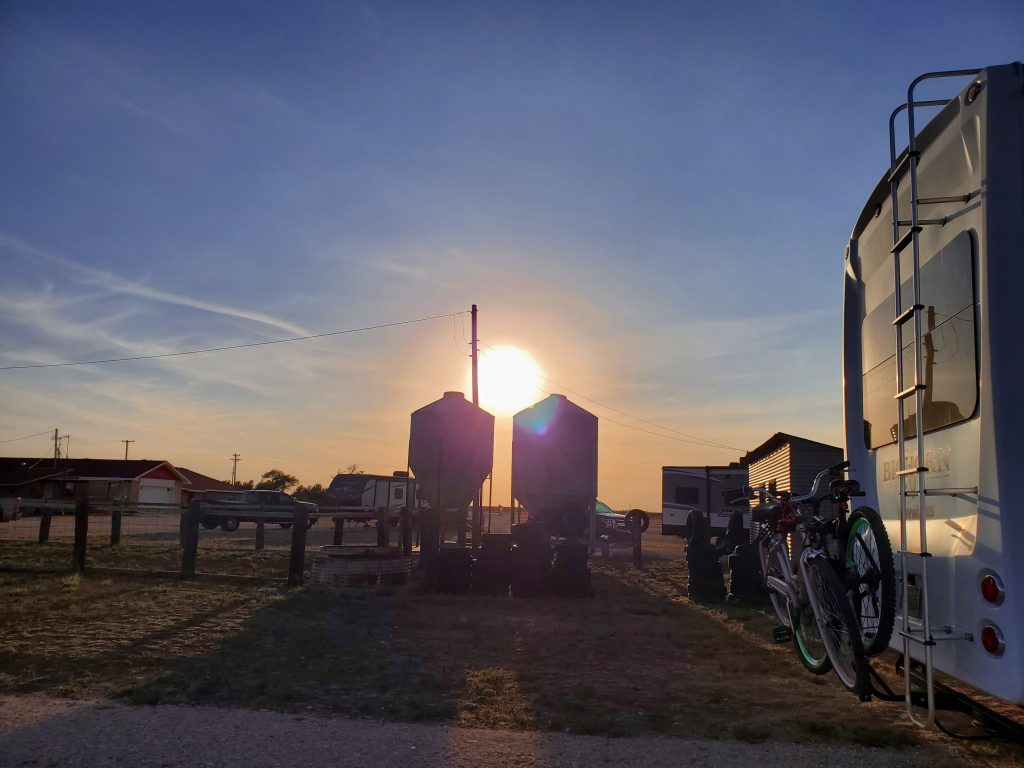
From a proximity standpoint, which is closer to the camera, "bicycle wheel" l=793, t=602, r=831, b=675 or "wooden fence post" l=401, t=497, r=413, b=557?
"bicycle wheel" l=793, t=602, r=831, b=675

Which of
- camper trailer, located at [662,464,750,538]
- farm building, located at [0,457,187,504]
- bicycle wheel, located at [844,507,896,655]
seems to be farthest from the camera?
farm building, located at [0,457,187,504]

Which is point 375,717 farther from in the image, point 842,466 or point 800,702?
point 842,466

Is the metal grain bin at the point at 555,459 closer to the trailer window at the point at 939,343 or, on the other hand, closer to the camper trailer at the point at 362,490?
the trailer window at the point at 939,343

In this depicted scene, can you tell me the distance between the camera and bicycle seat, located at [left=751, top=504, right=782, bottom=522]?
5.75 meters

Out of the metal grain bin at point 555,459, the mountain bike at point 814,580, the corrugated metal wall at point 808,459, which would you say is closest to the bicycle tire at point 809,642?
the mountain bike at point 814,580

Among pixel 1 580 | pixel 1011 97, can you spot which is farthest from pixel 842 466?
pixel 1 580

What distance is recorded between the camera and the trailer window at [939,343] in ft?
14.0

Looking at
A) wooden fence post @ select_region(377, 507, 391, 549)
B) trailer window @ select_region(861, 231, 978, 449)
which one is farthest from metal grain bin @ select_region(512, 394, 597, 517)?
trailer window @ select_region(861, 231, 978, 449)

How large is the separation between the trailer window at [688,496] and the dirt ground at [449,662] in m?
19.8

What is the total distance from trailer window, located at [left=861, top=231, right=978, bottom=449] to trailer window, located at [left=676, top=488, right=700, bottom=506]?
26.2 metres

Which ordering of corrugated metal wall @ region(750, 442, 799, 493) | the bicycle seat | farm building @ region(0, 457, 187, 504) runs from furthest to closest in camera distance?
farm building @ region(0, 457, 187, 504) < corrugated metal wall @ region(750, 442, 799, 493) < the bicycle seat

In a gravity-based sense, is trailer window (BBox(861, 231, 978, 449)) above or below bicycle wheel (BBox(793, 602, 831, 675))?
above

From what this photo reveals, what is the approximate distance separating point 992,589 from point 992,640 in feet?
0.77

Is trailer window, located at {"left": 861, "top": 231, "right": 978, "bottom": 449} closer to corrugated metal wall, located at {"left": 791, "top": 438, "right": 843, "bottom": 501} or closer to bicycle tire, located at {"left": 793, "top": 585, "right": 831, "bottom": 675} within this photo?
bicycle tire, located at {"left": 793, "top": 585, "right": 831, "bottom": 675}
